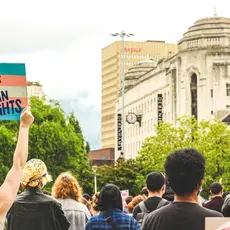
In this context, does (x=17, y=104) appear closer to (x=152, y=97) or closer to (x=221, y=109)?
(x=221, y=109)

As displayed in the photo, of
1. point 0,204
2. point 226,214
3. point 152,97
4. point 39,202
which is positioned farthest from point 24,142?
point 152,97

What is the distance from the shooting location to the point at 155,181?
44.3 feet

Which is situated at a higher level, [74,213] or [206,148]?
[206,148]

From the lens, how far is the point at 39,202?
11938mm

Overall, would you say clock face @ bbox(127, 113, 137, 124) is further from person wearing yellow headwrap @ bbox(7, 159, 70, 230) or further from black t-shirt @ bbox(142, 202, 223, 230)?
black t-shirt @ bbox(142, 202, 223, 230)

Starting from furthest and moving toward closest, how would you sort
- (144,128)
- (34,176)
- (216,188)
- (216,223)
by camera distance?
(144,128) < (216,188) < (34,176) < (216,223)

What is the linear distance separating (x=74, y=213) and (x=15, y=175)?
21.4 ft

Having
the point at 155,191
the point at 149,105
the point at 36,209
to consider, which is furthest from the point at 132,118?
the point at 36,209

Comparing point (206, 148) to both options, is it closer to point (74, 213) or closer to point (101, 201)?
point (74, 213)

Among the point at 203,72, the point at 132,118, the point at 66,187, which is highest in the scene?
the point at 203,72

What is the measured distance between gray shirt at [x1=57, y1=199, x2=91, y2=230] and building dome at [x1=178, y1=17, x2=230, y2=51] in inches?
4429

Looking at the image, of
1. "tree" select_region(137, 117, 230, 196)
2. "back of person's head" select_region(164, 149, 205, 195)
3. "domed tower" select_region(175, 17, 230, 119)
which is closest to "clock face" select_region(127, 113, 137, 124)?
Result: "domed tower" select_region(175, 17, 230, 119)

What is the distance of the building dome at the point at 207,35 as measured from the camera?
125875mm

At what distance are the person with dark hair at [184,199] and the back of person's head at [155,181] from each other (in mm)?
5997
